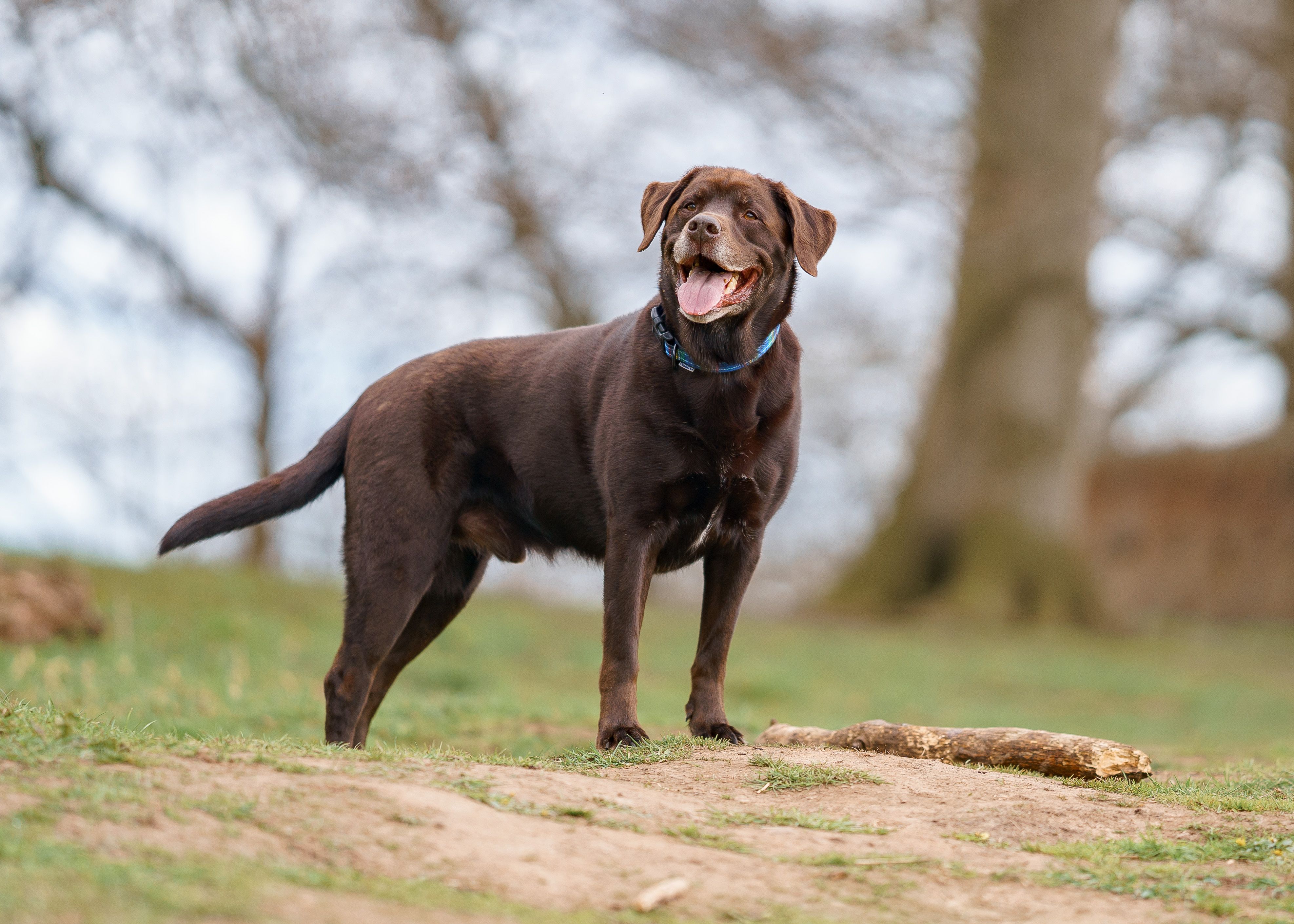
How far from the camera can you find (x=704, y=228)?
464 centimetres

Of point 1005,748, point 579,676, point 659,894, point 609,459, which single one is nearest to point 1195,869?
point 1005,748

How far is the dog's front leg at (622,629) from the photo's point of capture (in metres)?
4.63

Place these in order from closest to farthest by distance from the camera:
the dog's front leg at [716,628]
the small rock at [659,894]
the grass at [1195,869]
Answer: the small rock at [659,894] → the grass at [1195,869] → the dog's front leg at [716,628]

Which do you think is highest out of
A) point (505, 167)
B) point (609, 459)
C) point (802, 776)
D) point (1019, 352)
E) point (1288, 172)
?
point (1288, 172)

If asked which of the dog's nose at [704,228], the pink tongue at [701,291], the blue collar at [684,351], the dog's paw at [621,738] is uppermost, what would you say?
the dog's nose at [704,228]

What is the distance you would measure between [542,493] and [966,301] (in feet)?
39.5

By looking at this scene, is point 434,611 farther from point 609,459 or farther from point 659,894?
point 659,894

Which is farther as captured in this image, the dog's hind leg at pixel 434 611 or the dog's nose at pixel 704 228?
the dog's hind leg at pixel 434 611

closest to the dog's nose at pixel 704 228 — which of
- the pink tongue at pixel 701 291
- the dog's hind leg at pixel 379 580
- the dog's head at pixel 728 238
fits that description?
the dog's head at pixel 728 238

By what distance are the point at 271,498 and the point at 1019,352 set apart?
1212 cm

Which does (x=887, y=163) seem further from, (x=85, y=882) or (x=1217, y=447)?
(x=85, y=882)

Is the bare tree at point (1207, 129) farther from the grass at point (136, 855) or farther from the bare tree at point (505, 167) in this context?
the grass at point (136, 855)

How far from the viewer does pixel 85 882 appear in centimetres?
257

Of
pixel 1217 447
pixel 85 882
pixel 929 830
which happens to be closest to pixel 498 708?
pixel 929 830
